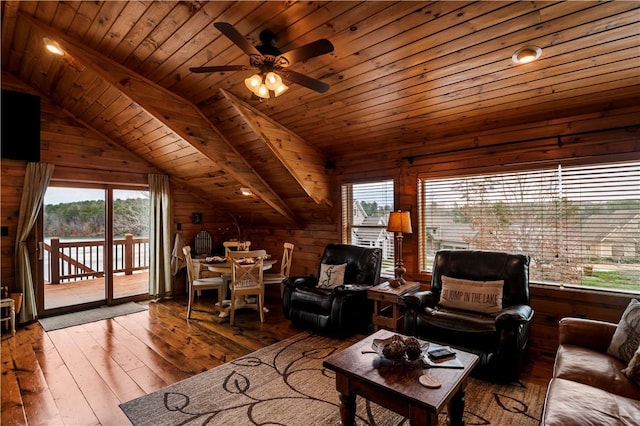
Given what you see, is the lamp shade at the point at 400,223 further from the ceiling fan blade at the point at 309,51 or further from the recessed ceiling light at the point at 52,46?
the recessed ceiling light at the point at 52,46

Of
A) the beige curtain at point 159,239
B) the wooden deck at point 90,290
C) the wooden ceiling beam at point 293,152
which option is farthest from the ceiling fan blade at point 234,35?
the wooden deck at point 90,290

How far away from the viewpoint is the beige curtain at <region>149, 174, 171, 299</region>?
5.55m

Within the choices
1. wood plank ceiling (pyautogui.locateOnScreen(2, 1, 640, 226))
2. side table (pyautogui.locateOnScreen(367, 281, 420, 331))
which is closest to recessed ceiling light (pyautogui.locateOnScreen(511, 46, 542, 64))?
wood plank ceiling (pyautogui.locateOnScreen(2, 1, 640, 226))

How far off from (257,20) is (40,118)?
4.04 meters

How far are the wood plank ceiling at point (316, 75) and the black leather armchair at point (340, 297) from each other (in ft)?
3.72

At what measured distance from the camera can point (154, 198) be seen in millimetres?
5578

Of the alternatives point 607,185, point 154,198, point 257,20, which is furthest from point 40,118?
point 607,185

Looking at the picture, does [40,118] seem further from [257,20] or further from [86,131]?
[257,20]

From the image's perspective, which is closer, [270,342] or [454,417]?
[454,417]

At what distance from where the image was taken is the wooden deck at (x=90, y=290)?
192 inches

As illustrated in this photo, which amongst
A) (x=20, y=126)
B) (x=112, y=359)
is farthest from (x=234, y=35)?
(x=20, y=126)

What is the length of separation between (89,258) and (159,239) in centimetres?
109

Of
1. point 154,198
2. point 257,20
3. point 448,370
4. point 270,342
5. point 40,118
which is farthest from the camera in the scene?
point 154,198

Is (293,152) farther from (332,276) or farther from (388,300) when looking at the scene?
(388,300)
